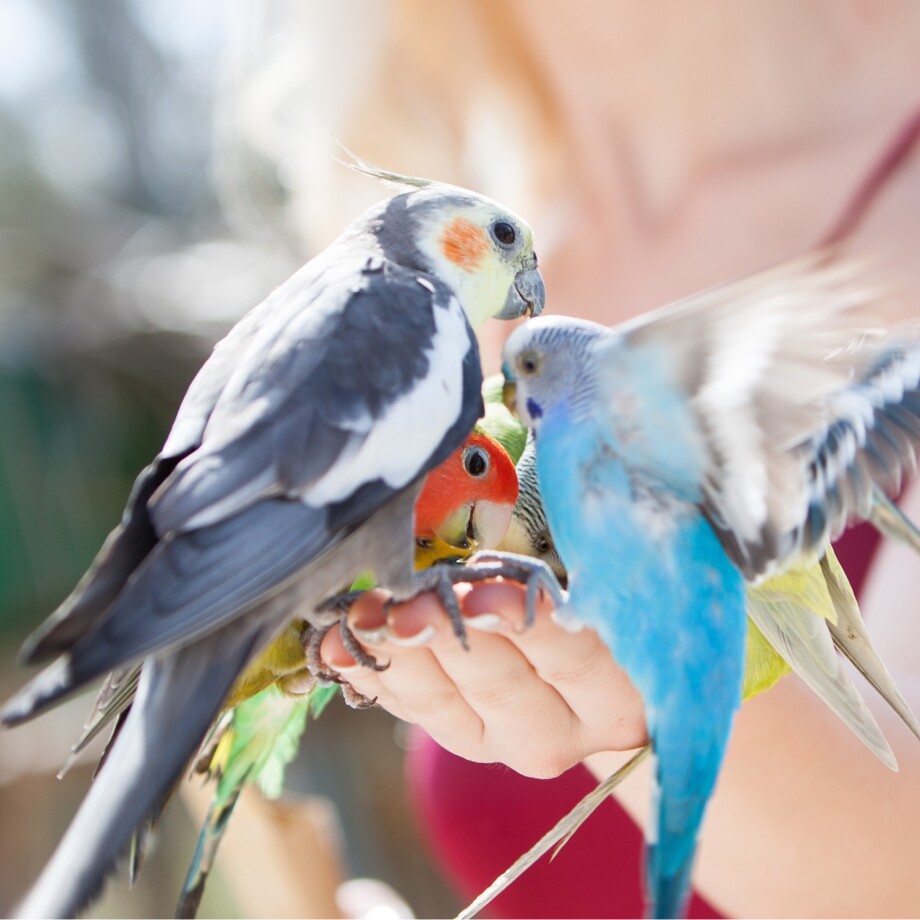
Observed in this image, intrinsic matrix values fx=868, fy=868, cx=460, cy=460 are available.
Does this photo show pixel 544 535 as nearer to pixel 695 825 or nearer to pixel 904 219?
pixel 695 825

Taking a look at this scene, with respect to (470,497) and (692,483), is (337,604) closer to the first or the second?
(470,497)

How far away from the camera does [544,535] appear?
0.63 metres

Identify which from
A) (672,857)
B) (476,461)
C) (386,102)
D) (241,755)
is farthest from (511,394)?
(386,102)

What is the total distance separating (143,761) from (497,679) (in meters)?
0.22

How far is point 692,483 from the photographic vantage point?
1.33 feet

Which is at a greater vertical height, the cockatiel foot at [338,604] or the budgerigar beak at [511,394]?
the budgerigar beak at [511,394]

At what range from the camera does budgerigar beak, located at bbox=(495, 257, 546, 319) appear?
2.05 ft

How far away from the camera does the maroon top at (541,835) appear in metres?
1.07

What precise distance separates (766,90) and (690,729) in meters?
0.98

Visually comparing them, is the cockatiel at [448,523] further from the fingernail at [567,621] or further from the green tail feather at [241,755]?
the fingernail at [567,621]

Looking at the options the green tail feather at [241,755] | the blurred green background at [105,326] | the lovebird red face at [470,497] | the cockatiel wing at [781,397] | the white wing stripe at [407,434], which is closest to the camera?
the cockatiel wing at [781,397]

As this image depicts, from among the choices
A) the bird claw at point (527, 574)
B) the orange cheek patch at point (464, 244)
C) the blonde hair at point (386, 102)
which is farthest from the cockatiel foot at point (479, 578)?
the blonde hair at point (386, 102)

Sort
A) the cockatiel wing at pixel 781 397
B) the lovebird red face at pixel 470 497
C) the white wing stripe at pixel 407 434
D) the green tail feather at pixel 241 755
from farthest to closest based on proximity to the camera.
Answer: the green tail feather at pixel 241 755 → the lovebird red face at pixel 470 497 → the white wing stripe at pixel 407 434 → the cockatiel wing at pixel 781 397

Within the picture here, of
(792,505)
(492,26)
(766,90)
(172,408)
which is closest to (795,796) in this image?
(792,505)
